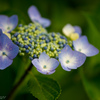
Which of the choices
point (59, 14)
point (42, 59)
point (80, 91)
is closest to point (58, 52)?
point (42, 59)

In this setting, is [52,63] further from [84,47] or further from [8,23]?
[8,23]

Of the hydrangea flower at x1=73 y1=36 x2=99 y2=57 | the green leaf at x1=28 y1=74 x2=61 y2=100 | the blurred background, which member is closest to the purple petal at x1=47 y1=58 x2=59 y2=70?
the green leaf at x1=28 y1=74 x2=61 y2=100

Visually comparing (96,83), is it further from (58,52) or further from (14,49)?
(14,49)

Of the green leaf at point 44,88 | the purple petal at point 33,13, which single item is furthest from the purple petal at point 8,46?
the purple petal at point 33,13

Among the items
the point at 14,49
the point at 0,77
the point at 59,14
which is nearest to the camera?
the point at 14,49

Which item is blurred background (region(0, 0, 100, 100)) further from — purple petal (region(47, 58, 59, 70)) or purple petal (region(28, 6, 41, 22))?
purple petal (region(47, 58, 59, 70))

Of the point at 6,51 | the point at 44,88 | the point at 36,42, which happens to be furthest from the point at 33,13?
the point at 44,88

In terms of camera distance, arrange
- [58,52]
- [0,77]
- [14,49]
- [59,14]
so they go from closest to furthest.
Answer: [14,49]
[58,52]
[0,77]
[59,14]
